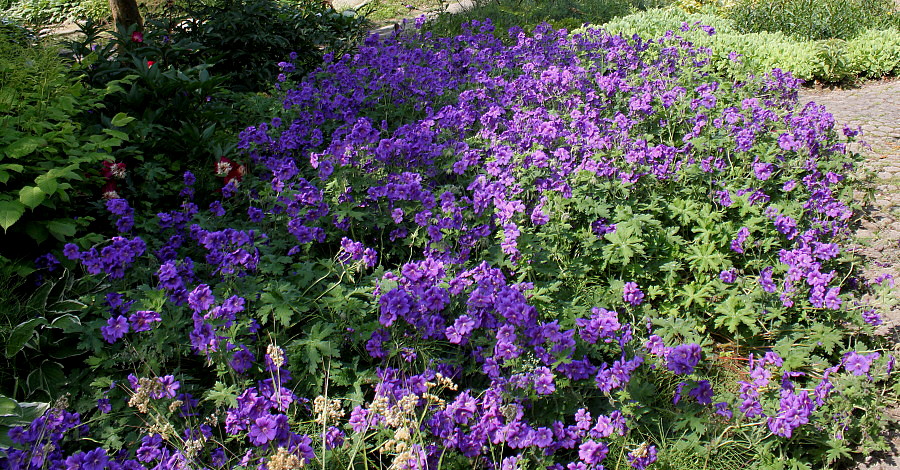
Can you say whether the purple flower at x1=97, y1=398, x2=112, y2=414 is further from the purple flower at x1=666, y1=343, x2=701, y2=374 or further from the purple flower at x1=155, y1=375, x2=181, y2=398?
the purple flower at x1=666, y1=343, x2=701, y2=374

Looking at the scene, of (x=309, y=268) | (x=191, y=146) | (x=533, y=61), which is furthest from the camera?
(x=533, y=61)

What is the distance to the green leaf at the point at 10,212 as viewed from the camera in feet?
9.21

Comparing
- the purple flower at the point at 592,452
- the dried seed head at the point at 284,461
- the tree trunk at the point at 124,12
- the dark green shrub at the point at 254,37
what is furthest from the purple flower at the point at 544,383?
the tree trunk at the point at 124,12

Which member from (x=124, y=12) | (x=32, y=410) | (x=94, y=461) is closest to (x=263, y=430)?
(x=94, y=461)

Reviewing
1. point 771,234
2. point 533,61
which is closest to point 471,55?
point 533,61

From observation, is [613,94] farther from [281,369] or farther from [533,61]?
[281,369]

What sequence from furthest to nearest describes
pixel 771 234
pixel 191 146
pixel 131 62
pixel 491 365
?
pixel 131 62 → pixel 191 146 → pixel 771 234 → pixel 491 365

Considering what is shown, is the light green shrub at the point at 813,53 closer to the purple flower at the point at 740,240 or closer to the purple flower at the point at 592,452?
the purple flower at the point at 740,240

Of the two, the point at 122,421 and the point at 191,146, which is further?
the point at 191,146

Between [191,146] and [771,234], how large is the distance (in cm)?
345

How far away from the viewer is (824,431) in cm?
254

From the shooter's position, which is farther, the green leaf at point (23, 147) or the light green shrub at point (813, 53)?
the light green shrub at point (813, 53)

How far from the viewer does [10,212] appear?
9.39 ft

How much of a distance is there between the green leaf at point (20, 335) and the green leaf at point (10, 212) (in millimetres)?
454
